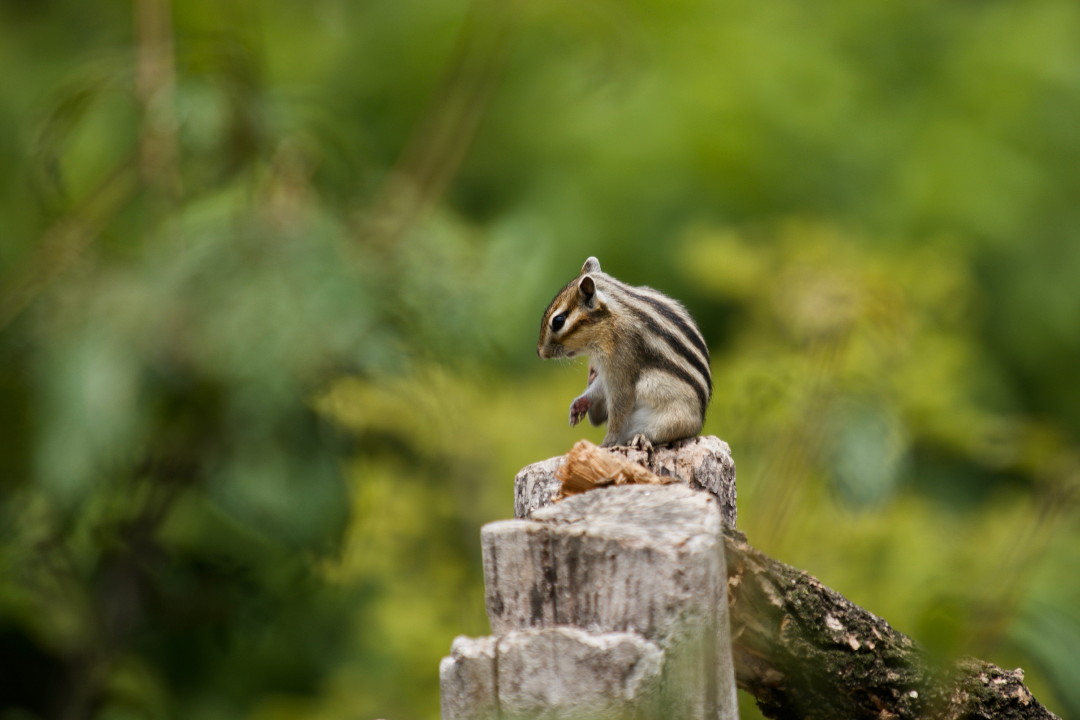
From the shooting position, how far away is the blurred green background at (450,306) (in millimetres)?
3621

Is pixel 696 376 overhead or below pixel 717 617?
overhead

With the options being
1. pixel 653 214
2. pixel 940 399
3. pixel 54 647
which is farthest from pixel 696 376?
pixel 653 214

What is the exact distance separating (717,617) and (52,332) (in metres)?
2.60

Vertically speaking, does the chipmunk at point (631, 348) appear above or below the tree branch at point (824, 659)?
above

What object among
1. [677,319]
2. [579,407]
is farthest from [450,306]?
[677,319]

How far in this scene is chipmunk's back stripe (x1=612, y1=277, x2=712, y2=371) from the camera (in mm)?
3184

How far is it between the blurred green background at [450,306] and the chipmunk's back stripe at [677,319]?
0.54 metres

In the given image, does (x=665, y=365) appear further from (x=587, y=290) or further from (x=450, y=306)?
(x=450, y=306)

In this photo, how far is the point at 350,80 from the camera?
6695 millimetres

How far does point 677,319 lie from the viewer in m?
3.21

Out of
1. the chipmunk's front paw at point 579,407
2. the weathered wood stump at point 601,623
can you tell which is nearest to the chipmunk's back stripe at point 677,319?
the chipmunk's front paw at point 579,407

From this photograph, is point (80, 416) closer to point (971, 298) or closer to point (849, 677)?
point (849, 677)

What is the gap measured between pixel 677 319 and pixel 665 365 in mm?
152

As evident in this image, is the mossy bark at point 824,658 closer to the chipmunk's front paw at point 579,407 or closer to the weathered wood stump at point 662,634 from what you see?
the weathered wood stump at point 662,634
